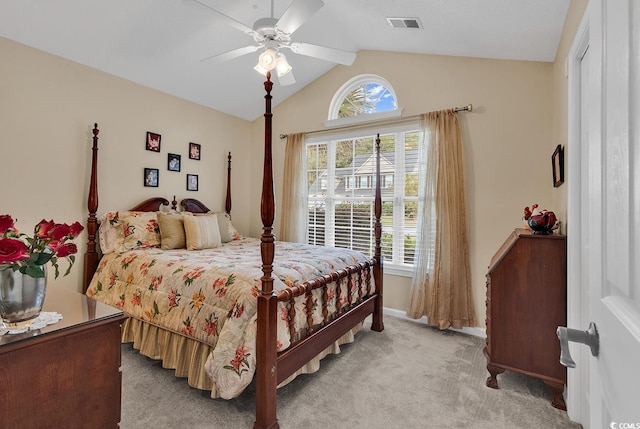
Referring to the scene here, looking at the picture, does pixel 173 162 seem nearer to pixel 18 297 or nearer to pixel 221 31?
pixel 221 31

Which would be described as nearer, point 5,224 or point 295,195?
point 5,224

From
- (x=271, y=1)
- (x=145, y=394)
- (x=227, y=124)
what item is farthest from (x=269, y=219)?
(x=227, y=124)

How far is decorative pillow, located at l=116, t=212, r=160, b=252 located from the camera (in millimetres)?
3027

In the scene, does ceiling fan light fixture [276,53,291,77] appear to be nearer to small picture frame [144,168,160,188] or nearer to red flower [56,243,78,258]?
red flower [56,243,78,258]

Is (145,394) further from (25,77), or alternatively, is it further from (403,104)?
(403,104)

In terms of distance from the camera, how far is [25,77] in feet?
8.86

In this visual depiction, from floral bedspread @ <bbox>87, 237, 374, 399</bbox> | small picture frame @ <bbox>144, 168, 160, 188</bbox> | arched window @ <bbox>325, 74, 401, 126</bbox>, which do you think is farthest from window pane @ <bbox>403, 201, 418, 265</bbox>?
small picture frame @ <bbox>144, 168, 160, 188</bbox>

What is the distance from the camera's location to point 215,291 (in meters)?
2.04

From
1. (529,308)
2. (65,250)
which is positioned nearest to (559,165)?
(529,308)

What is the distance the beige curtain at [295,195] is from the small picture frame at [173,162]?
1.35 meters

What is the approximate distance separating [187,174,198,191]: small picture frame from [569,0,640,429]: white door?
401 cm

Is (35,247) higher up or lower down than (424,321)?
higher up

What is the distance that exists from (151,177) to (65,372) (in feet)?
9.40

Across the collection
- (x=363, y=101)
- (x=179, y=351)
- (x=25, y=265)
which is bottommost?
(x=179, y=351)
